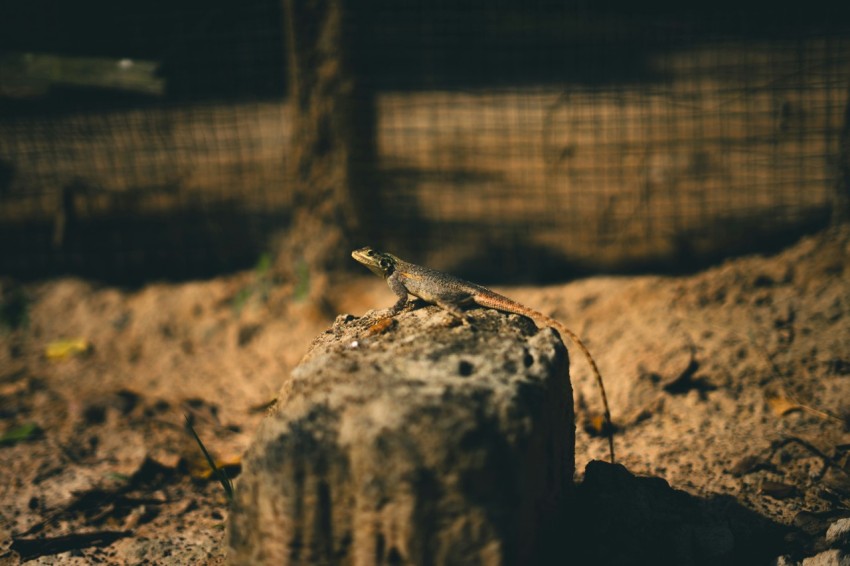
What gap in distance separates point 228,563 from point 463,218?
12.3 ft

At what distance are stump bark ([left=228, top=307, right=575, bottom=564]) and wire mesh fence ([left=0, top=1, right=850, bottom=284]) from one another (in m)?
3.26

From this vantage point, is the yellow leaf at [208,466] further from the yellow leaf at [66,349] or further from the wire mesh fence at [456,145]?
the wire mesh fence at [456,145]

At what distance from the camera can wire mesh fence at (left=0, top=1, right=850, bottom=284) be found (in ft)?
16.5

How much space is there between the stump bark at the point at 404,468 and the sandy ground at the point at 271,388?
1.12 m

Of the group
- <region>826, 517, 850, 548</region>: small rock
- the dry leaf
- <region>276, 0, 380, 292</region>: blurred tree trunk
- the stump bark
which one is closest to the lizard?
the stump bark

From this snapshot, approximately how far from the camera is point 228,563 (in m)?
2.36

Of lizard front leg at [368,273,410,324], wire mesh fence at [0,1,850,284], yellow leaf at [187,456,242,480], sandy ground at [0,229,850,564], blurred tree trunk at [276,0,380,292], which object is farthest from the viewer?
blurred tree trunk at [276,0,380,292]

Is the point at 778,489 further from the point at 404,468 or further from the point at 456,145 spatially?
the point at 456,145

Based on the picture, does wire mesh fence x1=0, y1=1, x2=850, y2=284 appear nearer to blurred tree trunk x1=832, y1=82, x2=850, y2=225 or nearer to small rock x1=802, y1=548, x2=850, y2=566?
blurred tree trunk x1=832, y1=82, x2=850, y2=225

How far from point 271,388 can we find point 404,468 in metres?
2.86

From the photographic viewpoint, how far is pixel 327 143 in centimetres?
554

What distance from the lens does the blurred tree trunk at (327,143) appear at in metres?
5.31

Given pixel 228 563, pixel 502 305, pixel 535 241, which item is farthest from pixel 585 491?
pixel 535 241

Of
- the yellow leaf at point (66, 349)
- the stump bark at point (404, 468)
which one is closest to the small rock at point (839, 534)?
the stump bark at point (404, 468)
